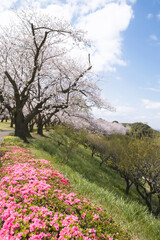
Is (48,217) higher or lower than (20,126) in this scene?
lower

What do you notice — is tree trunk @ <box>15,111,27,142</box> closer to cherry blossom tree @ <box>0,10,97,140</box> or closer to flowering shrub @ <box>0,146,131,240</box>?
cherry blossom tree @ <box>0,10,97,140</box>

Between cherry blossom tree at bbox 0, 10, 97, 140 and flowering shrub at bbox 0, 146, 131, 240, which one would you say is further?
cherry blossom tree at bbox 0, 10, 97, 140

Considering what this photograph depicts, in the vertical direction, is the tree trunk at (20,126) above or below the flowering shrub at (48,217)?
above

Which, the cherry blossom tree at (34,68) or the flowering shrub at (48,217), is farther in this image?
the cherry blossom tree at (34,68)

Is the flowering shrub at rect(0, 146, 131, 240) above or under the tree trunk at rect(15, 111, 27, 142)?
under

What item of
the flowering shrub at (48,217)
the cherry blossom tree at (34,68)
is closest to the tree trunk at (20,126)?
the cherry blossom tree at (34,68)

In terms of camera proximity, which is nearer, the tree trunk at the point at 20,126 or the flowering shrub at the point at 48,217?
the flowering shrub at the point at 48,217

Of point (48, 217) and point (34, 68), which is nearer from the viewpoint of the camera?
point (48, 217)

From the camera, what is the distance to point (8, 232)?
3080 mm

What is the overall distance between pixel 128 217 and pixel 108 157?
1833 centimetres

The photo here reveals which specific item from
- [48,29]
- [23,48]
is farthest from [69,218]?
[23,48]

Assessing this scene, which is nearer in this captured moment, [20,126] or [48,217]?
[48,217]

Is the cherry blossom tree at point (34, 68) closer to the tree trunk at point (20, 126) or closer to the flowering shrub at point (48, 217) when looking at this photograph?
the tree trunk at point (20, 126)

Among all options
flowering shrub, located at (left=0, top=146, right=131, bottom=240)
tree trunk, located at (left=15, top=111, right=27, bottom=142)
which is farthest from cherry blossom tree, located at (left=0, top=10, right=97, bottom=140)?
flowering shrub, located at (left=0, top=146, right=131, bottom=240)
